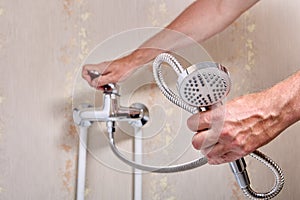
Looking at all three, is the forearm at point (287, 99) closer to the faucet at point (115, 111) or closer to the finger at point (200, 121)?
the finger at point (200, 121)

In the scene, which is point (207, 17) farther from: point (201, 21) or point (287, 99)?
point (287, 99)

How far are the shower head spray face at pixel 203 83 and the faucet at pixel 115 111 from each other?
25 centimetres

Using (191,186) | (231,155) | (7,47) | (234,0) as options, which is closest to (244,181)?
(231,155)

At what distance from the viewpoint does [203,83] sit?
2.53 feet

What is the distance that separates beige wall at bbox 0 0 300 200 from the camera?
1232 mm

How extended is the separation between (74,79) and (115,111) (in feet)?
0.87

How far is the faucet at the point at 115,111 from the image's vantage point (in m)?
1.02

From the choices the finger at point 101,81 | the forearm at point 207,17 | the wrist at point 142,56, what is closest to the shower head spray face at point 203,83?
the wrist at point 142,56

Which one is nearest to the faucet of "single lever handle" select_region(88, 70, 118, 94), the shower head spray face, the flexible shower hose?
"single lever handle" select_region(88, 70, 118, 94)

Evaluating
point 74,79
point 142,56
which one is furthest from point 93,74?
point 74,79

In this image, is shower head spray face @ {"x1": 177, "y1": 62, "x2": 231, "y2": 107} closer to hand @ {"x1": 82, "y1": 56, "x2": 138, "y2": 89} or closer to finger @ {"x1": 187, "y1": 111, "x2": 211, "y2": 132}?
finger @ {"x1": 187, "y1": 111, "x2": 211, "y2": 132}

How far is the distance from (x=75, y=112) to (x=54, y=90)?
0.63 feet

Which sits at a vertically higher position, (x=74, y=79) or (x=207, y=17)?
(x=207, y=17)

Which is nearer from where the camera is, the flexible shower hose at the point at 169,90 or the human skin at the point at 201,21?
the flexible shower hose at the point at 169,90
